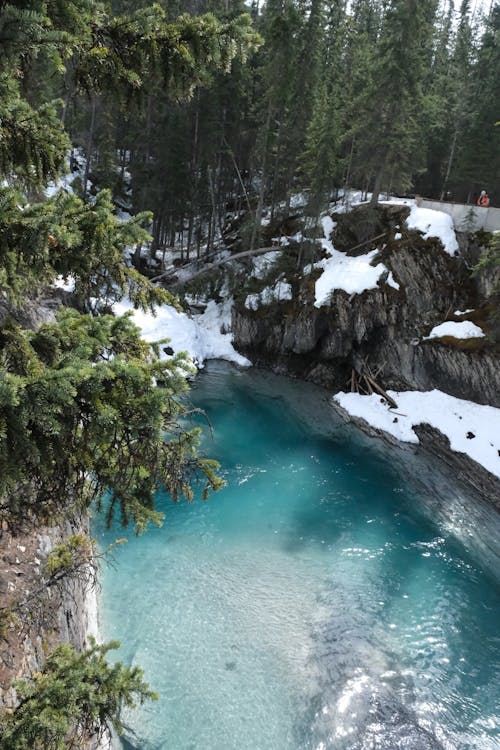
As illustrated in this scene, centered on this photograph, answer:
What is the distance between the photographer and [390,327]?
2556cm

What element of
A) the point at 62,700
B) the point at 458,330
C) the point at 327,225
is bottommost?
the point at 458,330

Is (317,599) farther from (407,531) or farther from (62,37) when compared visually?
(62,37)

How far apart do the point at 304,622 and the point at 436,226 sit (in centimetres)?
2368

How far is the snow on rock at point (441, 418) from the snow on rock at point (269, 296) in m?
7.87

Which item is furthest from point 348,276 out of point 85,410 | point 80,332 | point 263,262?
point 85,410

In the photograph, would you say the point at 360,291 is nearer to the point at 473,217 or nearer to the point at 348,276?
the point at 348,276

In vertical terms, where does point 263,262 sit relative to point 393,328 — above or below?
above

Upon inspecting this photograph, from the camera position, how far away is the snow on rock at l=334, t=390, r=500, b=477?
64.7ft

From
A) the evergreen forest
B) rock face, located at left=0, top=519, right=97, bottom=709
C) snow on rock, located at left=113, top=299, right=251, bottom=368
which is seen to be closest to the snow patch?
snow on rock, located at left=113, top=299, right=251, bottom=368

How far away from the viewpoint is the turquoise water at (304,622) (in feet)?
30.5

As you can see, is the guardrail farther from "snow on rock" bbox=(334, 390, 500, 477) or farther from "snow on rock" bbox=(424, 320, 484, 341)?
"snow on rock" bbox=(334, 390, 500, 477)

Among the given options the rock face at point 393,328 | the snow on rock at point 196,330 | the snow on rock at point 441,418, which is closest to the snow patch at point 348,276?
the rock face at point 393,328

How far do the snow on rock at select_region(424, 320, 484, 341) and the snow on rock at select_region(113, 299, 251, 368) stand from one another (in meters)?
10.8

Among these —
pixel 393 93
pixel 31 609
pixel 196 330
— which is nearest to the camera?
pixel 31 609
